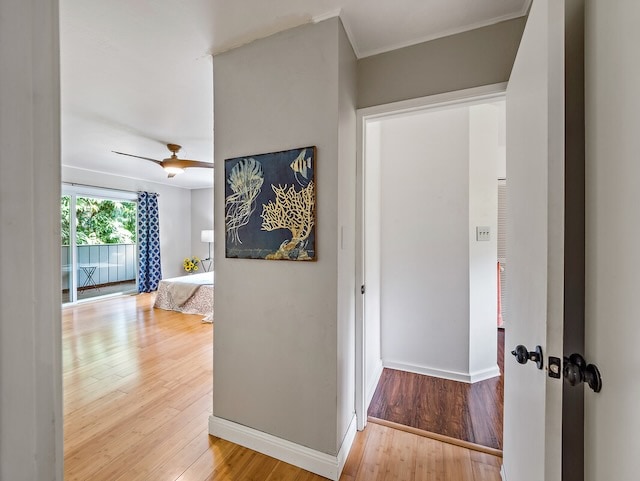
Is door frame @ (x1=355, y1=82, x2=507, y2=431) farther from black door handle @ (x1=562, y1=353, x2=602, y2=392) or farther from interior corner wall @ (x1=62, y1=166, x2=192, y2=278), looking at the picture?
interior corner wall @ (x1=62, y1=166, x2=192, y2=278)

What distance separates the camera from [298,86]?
1.60m

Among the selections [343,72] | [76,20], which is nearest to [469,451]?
[343,72]

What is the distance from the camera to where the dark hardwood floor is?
74.5 inches

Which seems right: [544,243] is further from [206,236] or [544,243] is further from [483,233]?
[206,236]

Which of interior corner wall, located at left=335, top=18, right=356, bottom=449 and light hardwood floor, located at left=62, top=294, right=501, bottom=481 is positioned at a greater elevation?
interior corner wall, located at left=335, top=18, right=356, bottom=449

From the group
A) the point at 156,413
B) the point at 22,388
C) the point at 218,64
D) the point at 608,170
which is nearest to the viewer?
the point at 22,388

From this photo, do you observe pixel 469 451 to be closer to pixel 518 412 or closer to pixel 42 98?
pixel 518 412

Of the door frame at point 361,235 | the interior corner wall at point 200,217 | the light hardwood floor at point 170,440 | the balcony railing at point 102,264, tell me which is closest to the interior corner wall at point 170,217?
the interior corner wall at point 200,217

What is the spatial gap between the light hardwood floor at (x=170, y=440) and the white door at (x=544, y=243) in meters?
0.58

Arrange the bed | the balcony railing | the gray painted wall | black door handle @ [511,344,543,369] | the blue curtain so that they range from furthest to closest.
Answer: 1. the blue curtain
2. the balcony railing
3. the bed
4. black door handle @ [511,344,543,369]
5. the gray painted wall

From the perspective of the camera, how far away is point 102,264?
18.3 ft

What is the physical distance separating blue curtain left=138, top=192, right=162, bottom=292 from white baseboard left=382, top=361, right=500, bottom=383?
5292 millimetres

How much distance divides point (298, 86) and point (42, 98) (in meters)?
1.41

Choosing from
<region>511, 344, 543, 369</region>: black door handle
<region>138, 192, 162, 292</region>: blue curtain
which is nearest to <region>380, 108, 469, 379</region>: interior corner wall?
<region>511, 344, 543, 369</region>: black door handle
